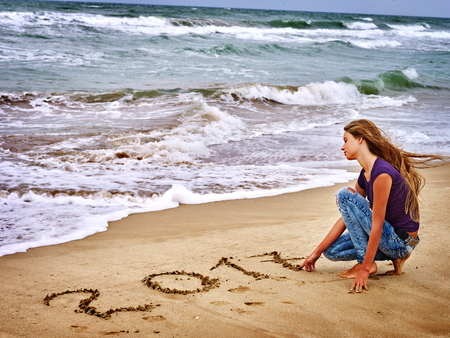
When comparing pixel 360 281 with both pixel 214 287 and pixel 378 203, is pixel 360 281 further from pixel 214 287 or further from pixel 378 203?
pixel 214 287

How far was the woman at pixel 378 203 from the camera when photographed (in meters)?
2.76

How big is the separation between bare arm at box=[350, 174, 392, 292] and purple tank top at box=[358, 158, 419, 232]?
6 cm

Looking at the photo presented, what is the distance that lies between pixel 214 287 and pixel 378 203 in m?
1.26

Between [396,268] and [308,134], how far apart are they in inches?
269

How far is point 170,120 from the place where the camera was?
1038 cm

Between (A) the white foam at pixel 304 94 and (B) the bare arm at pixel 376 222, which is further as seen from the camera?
(A) the white foam at pixel 304 94

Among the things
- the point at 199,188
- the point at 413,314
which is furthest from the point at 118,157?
the point at 413,314

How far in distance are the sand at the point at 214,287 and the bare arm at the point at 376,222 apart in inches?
3.9

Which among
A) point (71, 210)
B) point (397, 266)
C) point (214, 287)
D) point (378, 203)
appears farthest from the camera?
point (71, 210)

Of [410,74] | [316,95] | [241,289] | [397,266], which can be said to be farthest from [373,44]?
[241,289]

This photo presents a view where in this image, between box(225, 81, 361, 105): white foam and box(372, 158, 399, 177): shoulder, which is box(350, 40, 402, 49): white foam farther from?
box(372, 158, 399, 177): shoulder

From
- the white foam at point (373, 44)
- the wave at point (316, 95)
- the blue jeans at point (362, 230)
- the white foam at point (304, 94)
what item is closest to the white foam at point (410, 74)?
the wave at point (316, 95)

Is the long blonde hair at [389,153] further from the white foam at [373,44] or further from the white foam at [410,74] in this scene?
the white foam at [373,44]

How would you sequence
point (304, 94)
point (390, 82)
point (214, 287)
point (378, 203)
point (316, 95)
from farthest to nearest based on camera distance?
point (390, 82) → point (316, 95) → point (304, 94) → point (214, 287) → point (378, 203)
